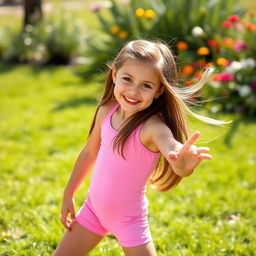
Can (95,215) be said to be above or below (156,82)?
below

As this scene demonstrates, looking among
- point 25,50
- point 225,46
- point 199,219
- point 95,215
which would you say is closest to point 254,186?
point 199,219

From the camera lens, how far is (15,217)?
9.71ft

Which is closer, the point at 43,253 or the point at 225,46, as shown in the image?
the point at 43,253

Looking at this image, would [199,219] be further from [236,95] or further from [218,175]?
[236,95]

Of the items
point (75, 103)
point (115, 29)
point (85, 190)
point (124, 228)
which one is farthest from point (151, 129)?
point (115, 29)

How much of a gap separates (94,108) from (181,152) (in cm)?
426

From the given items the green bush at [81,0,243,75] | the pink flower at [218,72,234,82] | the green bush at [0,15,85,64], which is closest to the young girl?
the pink flower at [218,72,234,82]

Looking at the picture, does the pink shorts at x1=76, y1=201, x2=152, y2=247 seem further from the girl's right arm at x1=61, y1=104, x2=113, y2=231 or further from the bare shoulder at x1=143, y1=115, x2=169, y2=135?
the bare shoulder at x1=143, y1=115, x2=169, y2=135

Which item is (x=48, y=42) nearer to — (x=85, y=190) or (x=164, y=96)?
(x=85, y=190)

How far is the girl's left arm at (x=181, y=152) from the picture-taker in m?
1.55

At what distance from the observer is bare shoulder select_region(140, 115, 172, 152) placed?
6.00 feet

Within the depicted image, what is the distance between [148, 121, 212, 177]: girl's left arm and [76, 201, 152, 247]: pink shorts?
1.56ft

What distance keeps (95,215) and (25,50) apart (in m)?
7.21

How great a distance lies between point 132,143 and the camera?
6.38 feet
